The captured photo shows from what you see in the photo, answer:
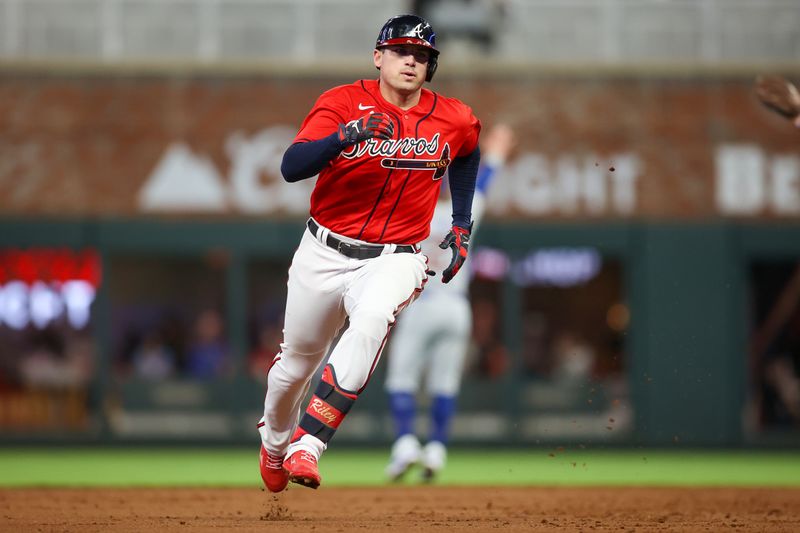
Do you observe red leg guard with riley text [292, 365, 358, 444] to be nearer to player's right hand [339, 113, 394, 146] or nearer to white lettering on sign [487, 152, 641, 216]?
player's right hand [339, 113, 394, 146]

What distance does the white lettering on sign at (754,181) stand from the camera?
1501 centimetres

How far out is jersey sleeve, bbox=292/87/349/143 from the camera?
6.16 m

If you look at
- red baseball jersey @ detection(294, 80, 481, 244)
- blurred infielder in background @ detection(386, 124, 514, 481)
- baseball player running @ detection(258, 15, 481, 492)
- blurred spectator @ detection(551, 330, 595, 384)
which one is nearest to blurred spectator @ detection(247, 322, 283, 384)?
blurred spectator @ detection(551, 330, 595, 384)

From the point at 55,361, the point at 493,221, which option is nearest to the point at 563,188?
the point at 493,221

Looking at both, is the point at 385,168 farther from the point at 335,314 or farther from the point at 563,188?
the point at 563,188

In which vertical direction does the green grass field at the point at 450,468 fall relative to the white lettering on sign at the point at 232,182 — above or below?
below

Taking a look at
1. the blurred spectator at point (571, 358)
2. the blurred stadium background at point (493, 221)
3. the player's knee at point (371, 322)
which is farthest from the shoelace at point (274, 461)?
the blurred spectator at point (571, 358)

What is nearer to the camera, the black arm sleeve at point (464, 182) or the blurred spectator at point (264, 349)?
the black arm sleeve at point (464, 182)

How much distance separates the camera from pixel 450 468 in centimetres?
1235

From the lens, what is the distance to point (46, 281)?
1553cm

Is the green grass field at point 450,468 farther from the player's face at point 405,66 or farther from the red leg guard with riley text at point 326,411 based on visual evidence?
the player's face at point 405,66

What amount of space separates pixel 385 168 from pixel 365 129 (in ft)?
1.61

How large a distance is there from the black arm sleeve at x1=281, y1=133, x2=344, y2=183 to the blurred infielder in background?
3.79 m

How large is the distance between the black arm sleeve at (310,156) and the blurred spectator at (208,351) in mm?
9407
